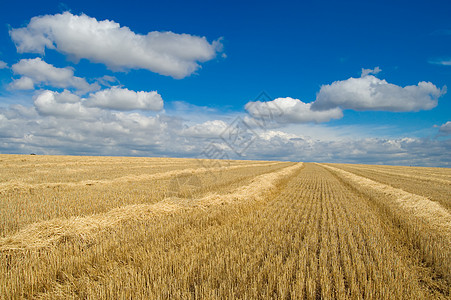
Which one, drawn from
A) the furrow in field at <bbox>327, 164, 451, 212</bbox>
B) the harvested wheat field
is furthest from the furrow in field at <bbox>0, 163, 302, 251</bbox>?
the furrow in field at <bbox>327, 164, 451, 212</bbox>

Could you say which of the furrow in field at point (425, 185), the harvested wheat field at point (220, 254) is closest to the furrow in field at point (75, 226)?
the harvested wheat field at point (220, 254)

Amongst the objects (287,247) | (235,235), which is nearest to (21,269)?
(235,235)

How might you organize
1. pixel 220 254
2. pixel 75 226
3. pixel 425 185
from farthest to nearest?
pixel 425 185, pixel 75 226, pixel 220 254

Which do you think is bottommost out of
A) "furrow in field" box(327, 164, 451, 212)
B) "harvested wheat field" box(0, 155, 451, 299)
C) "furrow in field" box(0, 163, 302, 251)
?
"furrow in field" box(327, 164, 451, 212)

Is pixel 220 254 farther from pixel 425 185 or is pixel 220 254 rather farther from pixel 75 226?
pixel 425 185

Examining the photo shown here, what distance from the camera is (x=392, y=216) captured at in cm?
896

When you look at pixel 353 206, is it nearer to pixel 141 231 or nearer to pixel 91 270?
pixel 141 231

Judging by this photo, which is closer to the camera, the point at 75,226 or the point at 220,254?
the point at 220,254

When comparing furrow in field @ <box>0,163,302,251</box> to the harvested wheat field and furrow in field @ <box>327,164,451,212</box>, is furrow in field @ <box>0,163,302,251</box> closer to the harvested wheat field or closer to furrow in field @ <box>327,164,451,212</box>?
the harvested wheat field

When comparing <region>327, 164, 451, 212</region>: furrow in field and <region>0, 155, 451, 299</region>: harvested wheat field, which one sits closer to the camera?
<region>0, 155, 451, 299</region>: harvested wheat field

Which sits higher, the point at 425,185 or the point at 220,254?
the point at 220,254

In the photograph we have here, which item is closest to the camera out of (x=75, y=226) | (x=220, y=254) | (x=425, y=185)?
(x=220, y=254)

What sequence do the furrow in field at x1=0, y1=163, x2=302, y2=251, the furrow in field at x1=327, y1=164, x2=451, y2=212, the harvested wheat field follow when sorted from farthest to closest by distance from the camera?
the furrow in field at x1=327, y1=164, x2=451, y2=212
the furrow in field at x1=0, y1=163, x2=302, y2=251
the harvested wheat field

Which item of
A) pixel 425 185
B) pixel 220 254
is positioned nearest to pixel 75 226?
pixel 220 254
